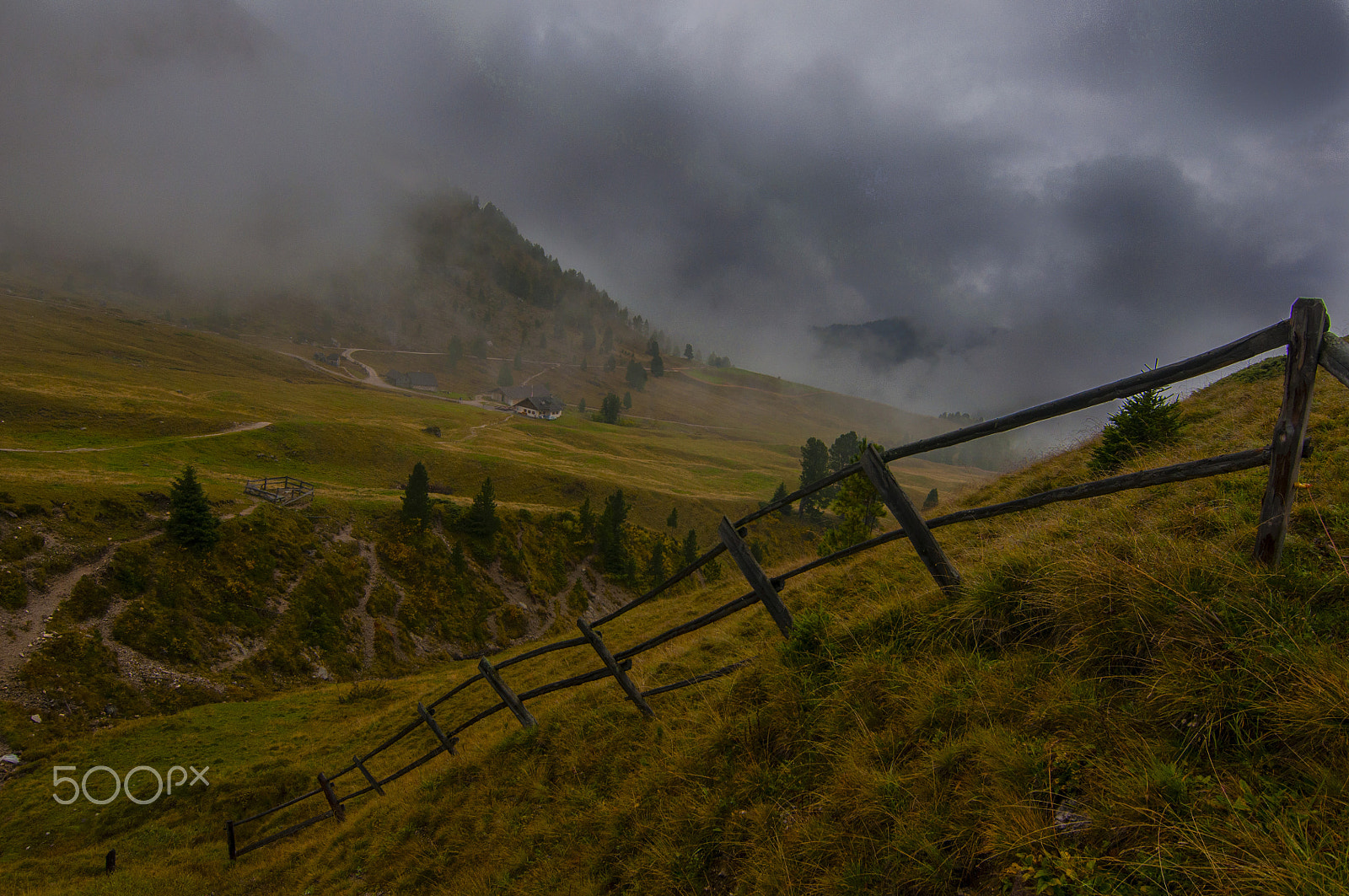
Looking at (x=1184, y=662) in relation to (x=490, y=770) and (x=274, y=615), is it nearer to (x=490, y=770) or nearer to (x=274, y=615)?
(x=490, y=770)

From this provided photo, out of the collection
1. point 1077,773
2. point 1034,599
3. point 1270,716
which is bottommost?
point 1077,773

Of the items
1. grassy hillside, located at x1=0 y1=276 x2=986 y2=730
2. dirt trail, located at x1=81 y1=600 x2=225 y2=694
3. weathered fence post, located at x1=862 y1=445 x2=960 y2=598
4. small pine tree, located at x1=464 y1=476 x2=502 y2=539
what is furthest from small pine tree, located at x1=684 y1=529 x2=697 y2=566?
weathered fence post, located at x1=862 y1=445 x2=960 y2=598

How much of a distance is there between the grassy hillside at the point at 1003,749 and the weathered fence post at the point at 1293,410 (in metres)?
0.39

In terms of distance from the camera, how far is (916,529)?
4.60 metres

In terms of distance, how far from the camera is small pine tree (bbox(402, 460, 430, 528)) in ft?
184

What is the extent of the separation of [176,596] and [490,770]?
4299 cm

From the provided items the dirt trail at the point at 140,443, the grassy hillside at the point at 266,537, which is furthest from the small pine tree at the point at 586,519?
the dirt trail at the point at 140,443

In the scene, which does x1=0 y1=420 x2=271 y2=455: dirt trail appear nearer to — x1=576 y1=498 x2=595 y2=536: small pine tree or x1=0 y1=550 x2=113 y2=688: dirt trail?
x1=0 y1=550 x2=113 y2=688: dirt trail

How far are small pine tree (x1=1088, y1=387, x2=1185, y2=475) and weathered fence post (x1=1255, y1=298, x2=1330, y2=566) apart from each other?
441 inches

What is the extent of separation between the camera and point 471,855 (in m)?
6.18

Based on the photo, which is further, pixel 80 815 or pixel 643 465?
pixel 643 465

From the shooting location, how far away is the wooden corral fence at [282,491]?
48500 millimetres

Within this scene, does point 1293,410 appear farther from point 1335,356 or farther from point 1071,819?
point 1071,819

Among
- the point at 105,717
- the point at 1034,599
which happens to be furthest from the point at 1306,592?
the point at 105,717
